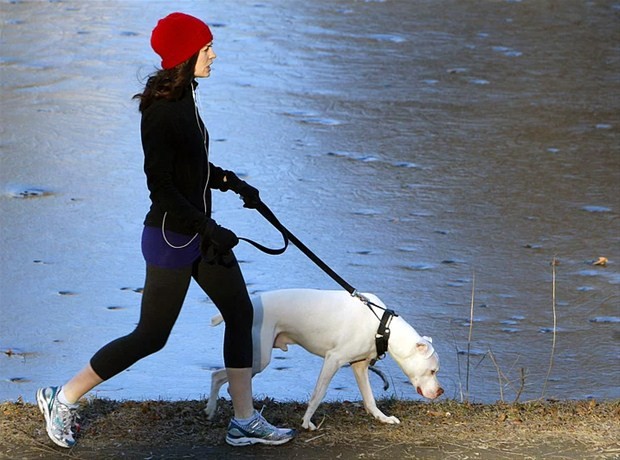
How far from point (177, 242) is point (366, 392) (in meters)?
1.28

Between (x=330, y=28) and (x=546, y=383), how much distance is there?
904cm

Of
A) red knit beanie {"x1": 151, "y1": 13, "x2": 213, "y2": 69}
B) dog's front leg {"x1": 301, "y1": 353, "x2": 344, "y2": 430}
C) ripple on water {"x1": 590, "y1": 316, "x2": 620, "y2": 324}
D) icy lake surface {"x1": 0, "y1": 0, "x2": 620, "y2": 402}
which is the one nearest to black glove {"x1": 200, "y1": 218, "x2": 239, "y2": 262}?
red knit beanie {"x1": 151, "y1": 13, "x2": 213, "y2": 69}

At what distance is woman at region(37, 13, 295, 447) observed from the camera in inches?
185

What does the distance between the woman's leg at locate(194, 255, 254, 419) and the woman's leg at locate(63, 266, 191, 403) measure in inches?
4.0

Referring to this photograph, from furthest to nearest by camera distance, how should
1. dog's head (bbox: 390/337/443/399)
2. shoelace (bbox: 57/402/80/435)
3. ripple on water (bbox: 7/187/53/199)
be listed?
1. ripple on water (bbox: 7/187/53/199)
2. dog's head (bbox: 390/337/443/399)
3. shoelace (bbox: 57/402/80/435)

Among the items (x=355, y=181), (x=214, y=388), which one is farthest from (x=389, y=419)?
(x=355, y=181)

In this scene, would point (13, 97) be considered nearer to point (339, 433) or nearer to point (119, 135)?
point (119, 135)

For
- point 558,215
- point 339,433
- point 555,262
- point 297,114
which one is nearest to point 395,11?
point 297,114

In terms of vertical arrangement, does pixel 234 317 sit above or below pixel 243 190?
below

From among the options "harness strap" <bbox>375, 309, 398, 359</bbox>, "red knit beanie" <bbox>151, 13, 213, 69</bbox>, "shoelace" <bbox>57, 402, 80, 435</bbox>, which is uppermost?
"red knit beanie" <bbox>151, 13, 213, 69</bbox>

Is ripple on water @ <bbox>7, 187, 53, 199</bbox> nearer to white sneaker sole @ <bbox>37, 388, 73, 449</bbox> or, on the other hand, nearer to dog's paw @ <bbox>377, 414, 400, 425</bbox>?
white sneaker sole @ <bbox>37, 388, 73, 449</bbox>

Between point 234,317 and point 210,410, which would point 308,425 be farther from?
point 234,317

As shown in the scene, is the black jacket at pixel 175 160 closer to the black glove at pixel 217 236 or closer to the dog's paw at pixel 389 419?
the black glove at pixel 217 236

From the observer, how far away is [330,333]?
5.30 meters
